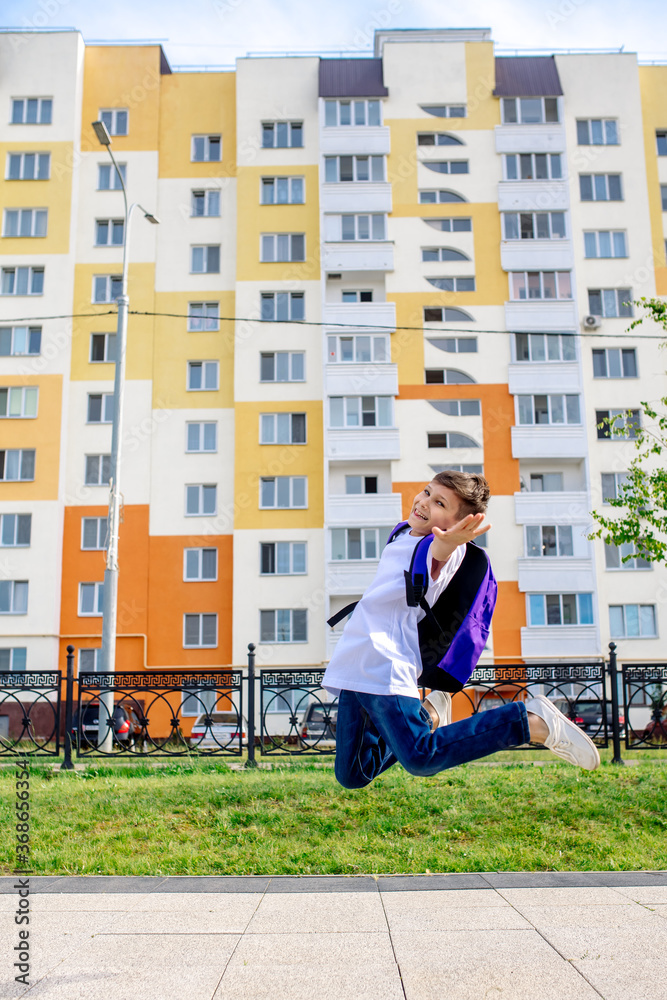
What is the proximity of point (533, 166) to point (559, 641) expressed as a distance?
19.8 meters

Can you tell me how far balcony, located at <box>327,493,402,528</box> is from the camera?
33.6 meters

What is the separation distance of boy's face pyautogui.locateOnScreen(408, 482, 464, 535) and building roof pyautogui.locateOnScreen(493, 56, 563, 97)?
125ft

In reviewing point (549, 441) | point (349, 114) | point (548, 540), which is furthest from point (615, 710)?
point (349, 114)

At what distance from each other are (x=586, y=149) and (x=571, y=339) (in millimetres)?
8481

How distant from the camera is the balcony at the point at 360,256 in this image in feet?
117

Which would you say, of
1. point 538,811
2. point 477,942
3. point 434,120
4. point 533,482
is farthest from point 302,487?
point 477,942

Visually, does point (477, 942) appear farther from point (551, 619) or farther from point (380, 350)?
point (380, 350)

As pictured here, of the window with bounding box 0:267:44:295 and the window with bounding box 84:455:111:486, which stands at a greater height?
the window with bounding box 0:267:44:295

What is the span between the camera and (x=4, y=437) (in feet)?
113

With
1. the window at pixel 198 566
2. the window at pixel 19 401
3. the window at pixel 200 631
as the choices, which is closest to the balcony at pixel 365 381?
the window at pixel 198 566

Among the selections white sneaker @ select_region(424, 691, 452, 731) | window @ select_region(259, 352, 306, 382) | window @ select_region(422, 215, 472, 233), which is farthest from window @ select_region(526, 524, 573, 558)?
white sneaker @ select_region(424, 691, 452, 731)

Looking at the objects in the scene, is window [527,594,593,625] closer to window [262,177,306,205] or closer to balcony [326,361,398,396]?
balcony [326,361,398,396]

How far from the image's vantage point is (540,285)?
3597cm

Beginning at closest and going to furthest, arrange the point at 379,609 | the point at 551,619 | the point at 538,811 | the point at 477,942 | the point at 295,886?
the point at 379,609
the point at 477,942
the point at 295,886
the point at 538,811
the point at 551,619
